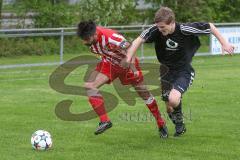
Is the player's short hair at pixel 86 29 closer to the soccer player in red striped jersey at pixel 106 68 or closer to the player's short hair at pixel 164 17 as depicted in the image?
the soccer player in red striped jersey at pixel 106 68

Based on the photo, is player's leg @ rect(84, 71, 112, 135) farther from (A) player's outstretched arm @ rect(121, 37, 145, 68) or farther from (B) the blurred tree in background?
(B) the blurred tree in background

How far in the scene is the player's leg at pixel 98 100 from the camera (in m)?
8.86

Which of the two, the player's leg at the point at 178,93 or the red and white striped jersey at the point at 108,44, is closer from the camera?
the player's leg at the point at 178,93

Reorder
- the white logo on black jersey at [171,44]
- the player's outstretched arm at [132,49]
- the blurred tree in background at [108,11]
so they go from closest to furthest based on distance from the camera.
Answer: the player's outstretched arm at [132,49] → the white logo on black jersey at [171,44] → the blurred tree in background at [108,11]

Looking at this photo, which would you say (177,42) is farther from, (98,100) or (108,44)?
(98,100)

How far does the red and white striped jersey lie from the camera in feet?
29.3

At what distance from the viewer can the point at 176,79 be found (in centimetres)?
893

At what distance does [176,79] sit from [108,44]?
3.57 feet

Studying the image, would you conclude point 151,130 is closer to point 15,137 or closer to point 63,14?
point 15,137

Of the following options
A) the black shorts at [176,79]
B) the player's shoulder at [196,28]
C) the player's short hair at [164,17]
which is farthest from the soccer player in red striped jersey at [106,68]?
the player's shoulder at [196,28]

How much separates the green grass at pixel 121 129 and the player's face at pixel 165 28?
5.08ft

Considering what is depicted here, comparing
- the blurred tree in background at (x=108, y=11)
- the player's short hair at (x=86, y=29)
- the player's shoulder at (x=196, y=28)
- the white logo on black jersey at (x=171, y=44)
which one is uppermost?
the player's shoulder at (x=196, y=28)

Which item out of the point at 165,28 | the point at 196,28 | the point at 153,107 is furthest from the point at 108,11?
the point at 165,28

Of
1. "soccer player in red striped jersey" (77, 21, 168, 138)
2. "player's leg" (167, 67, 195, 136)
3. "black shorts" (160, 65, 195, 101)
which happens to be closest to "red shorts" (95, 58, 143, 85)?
"soccer player in red striped jersey" (77, 21, 168, 138)
